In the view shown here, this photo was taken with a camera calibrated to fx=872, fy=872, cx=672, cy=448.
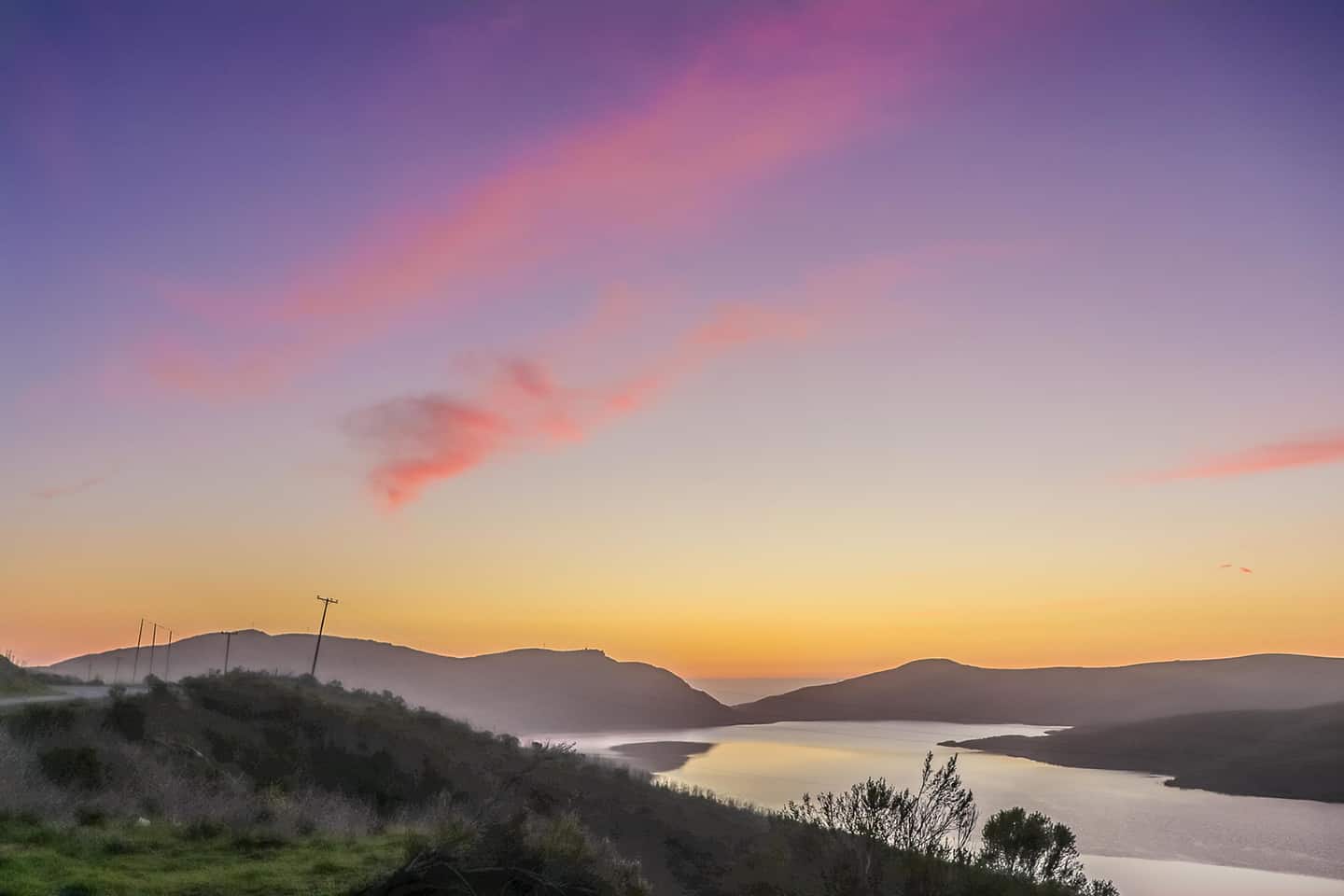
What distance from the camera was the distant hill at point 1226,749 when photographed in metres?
99.2

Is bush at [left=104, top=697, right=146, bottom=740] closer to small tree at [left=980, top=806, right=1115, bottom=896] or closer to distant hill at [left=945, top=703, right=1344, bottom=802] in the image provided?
small tree at [left=980, top=806, right=1115, bottom=896]

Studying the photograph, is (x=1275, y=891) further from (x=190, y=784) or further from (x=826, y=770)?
(x=826, y=770)

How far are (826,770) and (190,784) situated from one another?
94534 millimetres

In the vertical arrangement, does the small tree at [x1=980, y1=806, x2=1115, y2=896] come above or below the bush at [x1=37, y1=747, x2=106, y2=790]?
below

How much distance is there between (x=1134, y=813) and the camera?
246ft

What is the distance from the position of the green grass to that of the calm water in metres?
43.0

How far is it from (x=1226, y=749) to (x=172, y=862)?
145 m

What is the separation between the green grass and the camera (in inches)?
454

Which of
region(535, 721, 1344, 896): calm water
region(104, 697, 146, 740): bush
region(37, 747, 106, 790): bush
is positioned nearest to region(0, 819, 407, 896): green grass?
region(37, 747, 106, 790): bush

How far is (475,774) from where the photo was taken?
3959 cm

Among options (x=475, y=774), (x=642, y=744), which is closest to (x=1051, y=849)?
(x=475, y=774)

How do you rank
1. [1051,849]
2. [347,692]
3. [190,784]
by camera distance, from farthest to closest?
1. [347,692]
2. [1051,849]
3. [190,784]

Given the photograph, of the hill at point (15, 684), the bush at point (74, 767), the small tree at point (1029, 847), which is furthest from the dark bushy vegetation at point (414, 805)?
the hill at point (15, 684)

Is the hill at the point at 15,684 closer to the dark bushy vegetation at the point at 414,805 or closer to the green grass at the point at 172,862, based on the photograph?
the dark bushy vegetation at the point at 414,805
